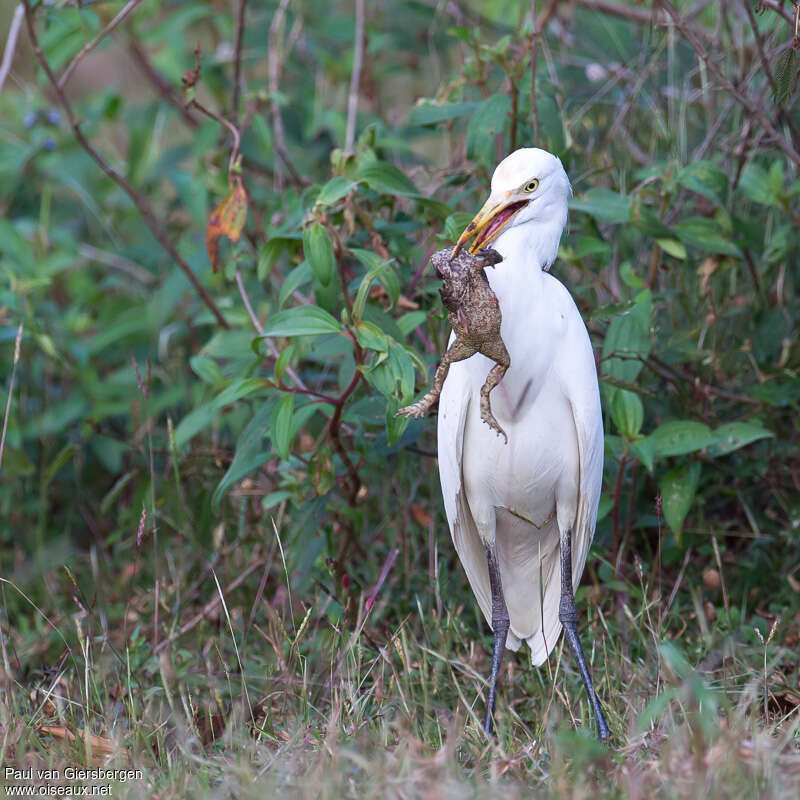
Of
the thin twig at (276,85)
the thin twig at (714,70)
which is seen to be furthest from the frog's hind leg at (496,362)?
the thin twig at (276,85)

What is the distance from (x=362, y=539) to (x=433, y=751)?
133 centimetres

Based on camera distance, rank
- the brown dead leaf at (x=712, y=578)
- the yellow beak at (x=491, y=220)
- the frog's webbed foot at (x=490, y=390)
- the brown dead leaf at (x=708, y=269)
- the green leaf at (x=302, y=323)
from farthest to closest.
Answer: the brown dead leaf at (x=708, y=269) < the brown dead leaf at (x=712, y=578) < the green leaf at (x=302, y=323) < the yellow beak at (x=491, y=220) < the frog's webbed foot at (x=490, y=390)

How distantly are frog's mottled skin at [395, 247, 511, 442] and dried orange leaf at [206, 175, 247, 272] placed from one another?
1.02 metres

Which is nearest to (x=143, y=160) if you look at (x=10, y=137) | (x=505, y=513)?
(x=10, y=137)

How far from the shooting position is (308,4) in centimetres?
496

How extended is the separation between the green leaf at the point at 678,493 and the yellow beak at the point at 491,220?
105 cm

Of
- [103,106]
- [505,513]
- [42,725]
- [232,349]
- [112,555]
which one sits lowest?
[112,555]

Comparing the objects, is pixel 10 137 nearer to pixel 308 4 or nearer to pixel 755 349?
pixel 308 4

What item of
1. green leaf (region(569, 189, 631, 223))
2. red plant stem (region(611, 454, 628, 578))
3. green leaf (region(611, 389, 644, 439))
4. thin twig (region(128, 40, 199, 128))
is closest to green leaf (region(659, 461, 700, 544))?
red plant stem (region(611, 454, 628, 578))

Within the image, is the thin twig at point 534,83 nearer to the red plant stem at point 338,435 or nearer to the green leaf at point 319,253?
the green leaf at point 319,253

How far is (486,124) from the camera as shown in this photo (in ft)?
10.0

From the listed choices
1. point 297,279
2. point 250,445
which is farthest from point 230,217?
point 250,445

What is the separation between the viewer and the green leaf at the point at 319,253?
2.70 metres

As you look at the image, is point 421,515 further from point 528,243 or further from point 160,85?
point 160,85
